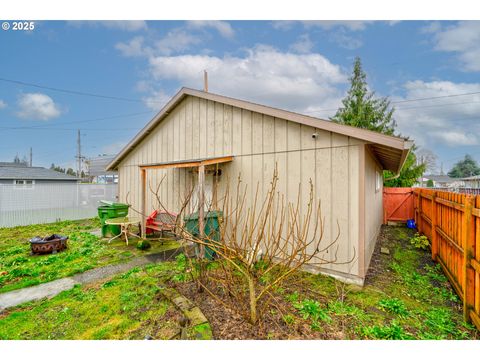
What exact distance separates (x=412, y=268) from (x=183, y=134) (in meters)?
7.06

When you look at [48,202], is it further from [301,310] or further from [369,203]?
[369,203]

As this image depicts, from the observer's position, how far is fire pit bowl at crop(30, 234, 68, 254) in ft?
19.5

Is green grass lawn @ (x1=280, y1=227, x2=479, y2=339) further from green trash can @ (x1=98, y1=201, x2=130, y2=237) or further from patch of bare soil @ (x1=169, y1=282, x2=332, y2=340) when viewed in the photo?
green trash can @ (x1=98, y1=201, x2=130, y2=237)

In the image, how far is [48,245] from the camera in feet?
19.9

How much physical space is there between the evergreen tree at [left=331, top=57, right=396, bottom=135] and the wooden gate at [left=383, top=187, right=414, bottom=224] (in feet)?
25.1

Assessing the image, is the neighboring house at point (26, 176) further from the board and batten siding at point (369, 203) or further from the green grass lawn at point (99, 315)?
the board and batten siding at point (369, 203)

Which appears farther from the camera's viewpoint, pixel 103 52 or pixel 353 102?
pixel 353 102

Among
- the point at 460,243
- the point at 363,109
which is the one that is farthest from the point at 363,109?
the point at 460,243

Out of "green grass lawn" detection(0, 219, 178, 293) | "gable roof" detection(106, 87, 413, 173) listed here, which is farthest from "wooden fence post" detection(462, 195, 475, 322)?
"green grass lawn" detection(0, 219, 178, 293)

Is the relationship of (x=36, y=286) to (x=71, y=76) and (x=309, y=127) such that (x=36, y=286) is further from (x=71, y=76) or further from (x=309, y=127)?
(x=71, y=76)

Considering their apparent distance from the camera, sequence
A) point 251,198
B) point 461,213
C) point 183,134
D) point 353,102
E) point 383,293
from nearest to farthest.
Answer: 1. point 461,213
2. point 383,293
3. point 251,198
4. point 183,134
5. point 353,102

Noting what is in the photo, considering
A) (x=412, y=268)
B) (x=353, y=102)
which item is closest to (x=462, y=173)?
(x=353, y=102)

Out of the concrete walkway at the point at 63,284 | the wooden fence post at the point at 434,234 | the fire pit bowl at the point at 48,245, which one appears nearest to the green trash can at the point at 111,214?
the fire pit bowl at the point at 48,245

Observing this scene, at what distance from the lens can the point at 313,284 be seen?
4.09m
